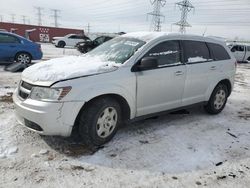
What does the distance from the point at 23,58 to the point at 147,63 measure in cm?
889

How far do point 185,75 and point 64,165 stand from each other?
278cm

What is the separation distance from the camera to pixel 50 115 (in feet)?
12.2

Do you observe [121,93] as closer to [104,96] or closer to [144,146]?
[104,96]

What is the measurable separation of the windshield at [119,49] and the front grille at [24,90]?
1.36 metres

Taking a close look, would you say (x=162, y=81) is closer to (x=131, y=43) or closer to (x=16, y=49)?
(x=131, y=43)

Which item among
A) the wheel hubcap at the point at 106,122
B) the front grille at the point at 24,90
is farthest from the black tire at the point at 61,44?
the wheel hubcap at the point at 106,122

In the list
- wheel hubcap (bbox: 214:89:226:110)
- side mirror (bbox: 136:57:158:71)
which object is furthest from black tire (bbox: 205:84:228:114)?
side mirror (bbox: 136:57:158:71)

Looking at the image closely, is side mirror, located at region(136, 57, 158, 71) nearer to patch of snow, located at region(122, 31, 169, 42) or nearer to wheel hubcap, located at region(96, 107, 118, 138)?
patch of snow, located at region(122, 31, 169, 42)

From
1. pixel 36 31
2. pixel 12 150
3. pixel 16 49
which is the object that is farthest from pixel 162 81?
pixel 36 31

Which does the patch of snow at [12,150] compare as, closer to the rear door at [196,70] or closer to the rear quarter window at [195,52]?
the rear door at [196,70]

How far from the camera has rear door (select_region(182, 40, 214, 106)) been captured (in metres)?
5.36

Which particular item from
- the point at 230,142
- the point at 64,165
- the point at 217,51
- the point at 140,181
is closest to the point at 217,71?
the point at 217,51

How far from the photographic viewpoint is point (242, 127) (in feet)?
18.4

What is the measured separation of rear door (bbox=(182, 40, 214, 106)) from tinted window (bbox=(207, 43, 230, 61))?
7.4 inches
